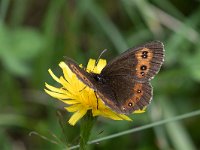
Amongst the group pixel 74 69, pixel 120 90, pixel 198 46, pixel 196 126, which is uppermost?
pixel 74 69

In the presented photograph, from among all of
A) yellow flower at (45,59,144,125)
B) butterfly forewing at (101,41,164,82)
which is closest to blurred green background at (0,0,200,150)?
butterfly forewing at (101,41,164,82)

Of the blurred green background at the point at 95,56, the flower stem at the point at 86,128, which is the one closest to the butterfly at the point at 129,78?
the flower stem at the point at 86,128

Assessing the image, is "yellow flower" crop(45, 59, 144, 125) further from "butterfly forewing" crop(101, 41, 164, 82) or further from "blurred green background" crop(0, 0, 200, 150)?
"blurred green background" crop(0, 0, 200, 150)

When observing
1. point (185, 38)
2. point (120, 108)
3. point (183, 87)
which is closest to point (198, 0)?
point (185, 38)

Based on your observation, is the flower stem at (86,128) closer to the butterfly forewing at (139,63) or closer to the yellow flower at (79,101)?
the yellow flower at (79,101)

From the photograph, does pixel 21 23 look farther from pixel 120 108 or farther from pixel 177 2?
pixel 120 108

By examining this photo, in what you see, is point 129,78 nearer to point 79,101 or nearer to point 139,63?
point 139,63

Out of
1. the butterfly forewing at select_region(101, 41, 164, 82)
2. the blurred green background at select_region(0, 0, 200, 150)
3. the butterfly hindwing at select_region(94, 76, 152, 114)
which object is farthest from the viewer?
the blurred green background at select_region(0, 0, 200, 150)
